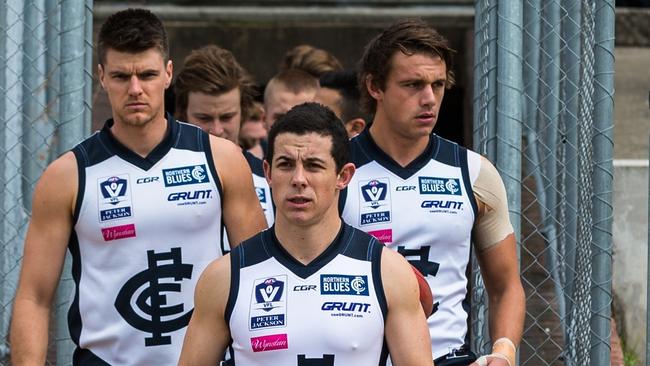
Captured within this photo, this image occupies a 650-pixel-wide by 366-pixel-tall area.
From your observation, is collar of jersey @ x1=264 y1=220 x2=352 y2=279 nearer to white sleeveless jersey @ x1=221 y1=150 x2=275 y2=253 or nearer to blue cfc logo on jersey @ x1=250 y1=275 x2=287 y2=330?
blue cfc logo on jersey @ x1=250 y1=275 x2=287 y2=330

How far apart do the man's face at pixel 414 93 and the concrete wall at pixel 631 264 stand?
2735mm

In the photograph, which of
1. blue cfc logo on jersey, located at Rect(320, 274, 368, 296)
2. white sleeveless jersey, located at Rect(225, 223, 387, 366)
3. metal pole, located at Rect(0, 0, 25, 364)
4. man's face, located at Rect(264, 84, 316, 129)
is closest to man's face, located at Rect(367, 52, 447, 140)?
white sleeveless jersey, located at Rect(225, 223, 387, 366)

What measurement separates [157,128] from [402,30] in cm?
104

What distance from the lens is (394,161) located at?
5117mm

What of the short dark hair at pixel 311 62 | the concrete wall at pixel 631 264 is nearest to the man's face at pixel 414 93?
the short dark hair at pixel 311 62

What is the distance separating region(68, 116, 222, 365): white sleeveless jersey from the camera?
493 cm

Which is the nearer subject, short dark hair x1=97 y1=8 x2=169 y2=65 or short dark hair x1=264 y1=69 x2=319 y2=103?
short dark hair x1=97 y1=8 x2=169 y2=65

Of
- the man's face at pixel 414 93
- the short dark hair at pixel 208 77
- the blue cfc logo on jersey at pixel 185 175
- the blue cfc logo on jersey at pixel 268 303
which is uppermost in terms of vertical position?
the short dark hair at pixel 208 77

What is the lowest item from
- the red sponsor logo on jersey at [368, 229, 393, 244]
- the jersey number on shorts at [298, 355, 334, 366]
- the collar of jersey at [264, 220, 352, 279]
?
the jersey number on shorts at [298, 355, 334, 366]

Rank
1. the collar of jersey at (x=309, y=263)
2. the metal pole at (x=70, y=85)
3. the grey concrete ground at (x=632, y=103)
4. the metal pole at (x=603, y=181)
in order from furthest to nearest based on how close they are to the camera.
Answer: the grey concrete ground at (x=632, y=103) → the metal pole at (x=70, y=85) → the metal pole at (x=603, y=181) → the collar of jersey at (x=309, y=263)

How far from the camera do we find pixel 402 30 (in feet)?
16.9

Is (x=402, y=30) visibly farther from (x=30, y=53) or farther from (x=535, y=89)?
(x=30, y=53)

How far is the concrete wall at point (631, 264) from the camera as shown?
738 cm

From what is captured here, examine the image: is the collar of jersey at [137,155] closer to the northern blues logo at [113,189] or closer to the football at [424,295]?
the northern blues logo at [113,189]
